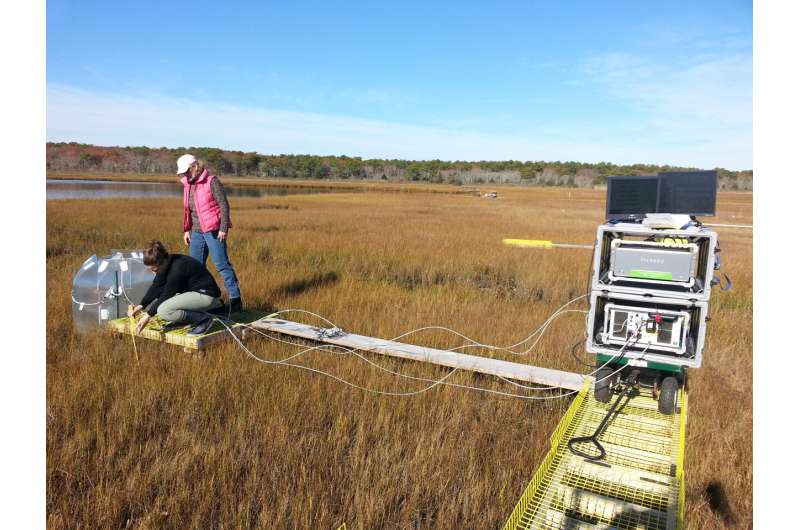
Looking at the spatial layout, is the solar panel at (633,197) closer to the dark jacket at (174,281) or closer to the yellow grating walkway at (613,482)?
the yellow grating walkway at (613,482)

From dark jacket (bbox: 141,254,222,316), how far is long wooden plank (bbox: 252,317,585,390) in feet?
2.76

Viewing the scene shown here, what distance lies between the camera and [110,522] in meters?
2.67

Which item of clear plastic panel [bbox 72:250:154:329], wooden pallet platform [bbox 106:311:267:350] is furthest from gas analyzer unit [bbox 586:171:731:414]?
clear plastic panel [bbox 72:250:154:329]

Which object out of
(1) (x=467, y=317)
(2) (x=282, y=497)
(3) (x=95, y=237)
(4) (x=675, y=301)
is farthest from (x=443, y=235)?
(2) (x=282, y=497)

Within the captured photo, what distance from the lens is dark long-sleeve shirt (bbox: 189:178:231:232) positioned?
589cm

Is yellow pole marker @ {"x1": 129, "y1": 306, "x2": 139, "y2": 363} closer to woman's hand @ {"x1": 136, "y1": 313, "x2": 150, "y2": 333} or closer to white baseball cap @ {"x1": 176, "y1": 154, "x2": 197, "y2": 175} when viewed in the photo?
woman's hand @ {"x1": 136, "y1": 313, "x2": 150, "y2": 333}

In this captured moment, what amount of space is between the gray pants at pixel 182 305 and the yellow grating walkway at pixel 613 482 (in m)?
3.92

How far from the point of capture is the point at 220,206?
5.94 metres

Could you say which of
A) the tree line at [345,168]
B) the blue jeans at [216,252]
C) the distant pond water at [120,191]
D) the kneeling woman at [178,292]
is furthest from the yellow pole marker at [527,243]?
the tree line at [345,168]

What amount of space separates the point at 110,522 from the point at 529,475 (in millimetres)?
2589

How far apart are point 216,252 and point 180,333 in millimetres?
1237

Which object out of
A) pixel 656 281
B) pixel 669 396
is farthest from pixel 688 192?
pixel 669 396

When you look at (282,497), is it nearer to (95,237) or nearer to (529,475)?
(529,475)

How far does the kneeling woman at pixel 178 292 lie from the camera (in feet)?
16.2
